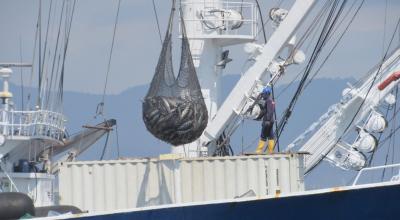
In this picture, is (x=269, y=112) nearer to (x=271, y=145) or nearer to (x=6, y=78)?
(x=271, y=145)

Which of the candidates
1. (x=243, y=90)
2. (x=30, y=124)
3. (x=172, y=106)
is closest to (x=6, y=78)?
(x=30, y=124)

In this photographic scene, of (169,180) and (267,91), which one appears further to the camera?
(267,91)

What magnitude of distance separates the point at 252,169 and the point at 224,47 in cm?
963

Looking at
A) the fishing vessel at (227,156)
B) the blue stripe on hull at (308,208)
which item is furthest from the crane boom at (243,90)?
the blue stripe on hull at (308,208)

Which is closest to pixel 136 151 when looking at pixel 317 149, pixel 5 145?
pixel 317 149

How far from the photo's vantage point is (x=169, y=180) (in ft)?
113

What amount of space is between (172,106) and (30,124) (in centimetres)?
396

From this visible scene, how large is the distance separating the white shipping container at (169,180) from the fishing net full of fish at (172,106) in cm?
68

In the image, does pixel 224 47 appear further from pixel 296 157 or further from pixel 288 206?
pixel 288 206

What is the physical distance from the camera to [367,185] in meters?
29.1

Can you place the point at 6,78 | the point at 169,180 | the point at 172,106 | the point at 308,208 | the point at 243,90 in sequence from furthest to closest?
the point at 243,90 → the point at 6,78 → the point at 169,180 → the point at 172,106 → the point at 308,208

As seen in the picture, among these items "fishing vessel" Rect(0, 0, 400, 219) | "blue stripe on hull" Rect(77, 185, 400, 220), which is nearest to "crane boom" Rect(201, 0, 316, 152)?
"fishing vessel" Rect(0, 0, 400, 219)

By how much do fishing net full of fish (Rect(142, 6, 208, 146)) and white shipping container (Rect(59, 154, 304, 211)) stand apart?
676 millimetres

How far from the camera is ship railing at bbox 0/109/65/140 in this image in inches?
1415
